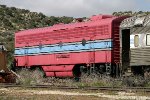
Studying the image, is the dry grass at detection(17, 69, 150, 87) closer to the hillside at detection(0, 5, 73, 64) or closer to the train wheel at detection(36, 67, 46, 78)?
the train wheel at detection(36, 67, 46, 78)

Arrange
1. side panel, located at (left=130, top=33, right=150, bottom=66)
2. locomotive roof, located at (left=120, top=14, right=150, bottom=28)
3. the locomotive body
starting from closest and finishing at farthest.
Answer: side panel, located at (left=130, top=33, right=150, bottom=66) < locomotive roof, located at (left=120, top=14, right=150, bottom=28) < the locomotive body

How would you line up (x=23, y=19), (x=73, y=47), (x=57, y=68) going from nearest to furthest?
1. (x=73, y=47)
2. (x=57, y=68)
3. (x=23, y=19)

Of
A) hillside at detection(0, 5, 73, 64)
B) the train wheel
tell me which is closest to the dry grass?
the train wheel

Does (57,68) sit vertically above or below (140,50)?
below

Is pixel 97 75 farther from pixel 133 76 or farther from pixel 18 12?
pixel 18 12

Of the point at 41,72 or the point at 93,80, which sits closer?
the point at 93,80

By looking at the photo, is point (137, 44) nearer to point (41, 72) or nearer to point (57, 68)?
point (57, 68)

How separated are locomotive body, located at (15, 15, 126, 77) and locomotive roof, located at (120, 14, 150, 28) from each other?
610 mm

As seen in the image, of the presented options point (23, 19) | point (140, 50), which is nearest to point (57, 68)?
point (140, 50)

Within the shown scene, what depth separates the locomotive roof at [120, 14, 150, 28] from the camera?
2177 centimetres

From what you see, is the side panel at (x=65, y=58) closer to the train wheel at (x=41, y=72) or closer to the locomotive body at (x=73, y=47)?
the locomotive body at (x=73, y=47)

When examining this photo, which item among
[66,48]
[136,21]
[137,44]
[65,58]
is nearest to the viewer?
[137,44]

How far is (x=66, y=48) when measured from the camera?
1045 inches

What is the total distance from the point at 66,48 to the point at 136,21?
582 cm
